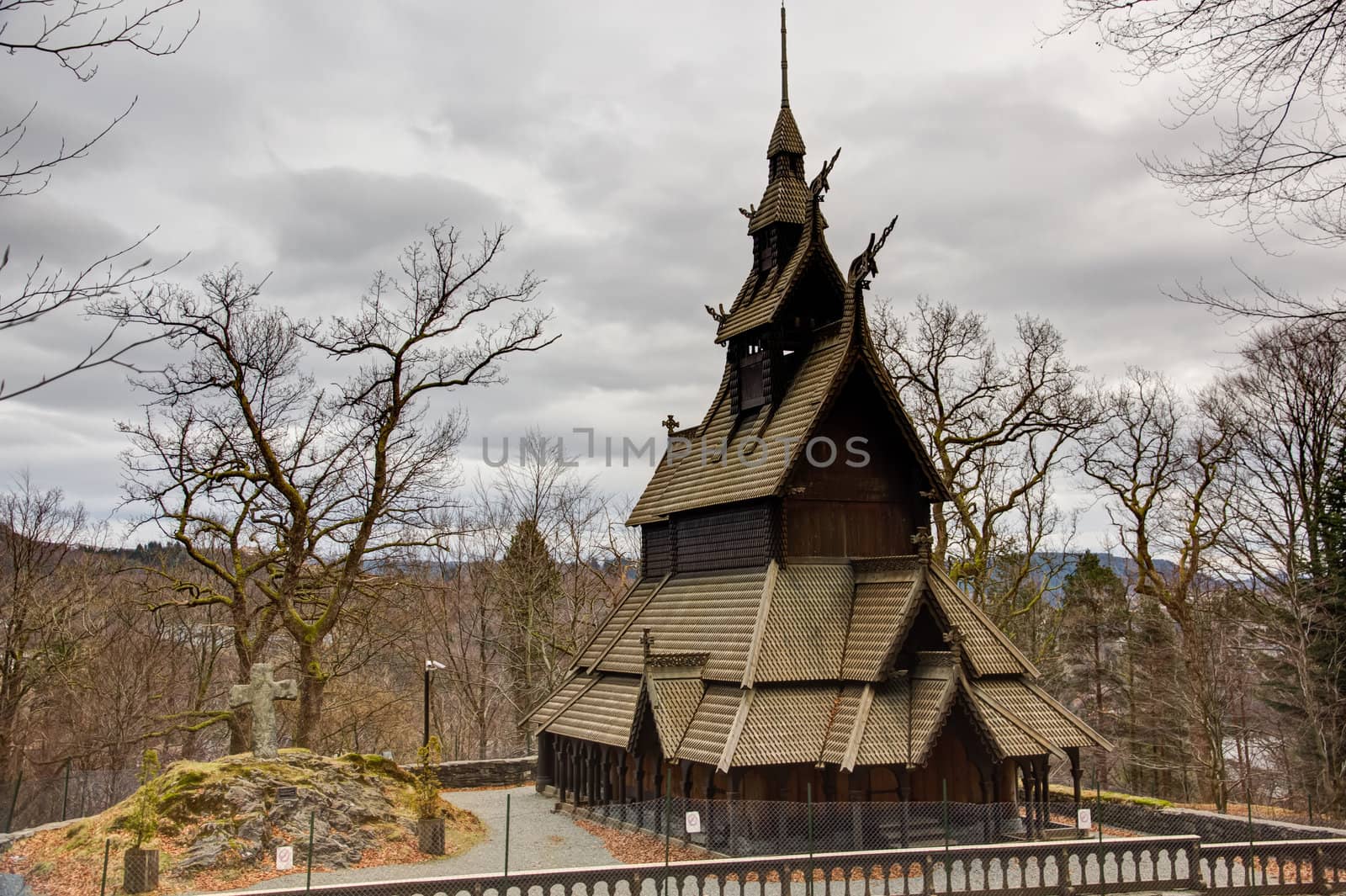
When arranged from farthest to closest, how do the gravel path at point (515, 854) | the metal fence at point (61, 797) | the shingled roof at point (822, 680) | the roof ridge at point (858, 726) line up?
the metal fence at point (61, 797) < the shingled roof at point (822, 680) < the roof ridge at point (858, 726) < the gravel path at point (515, 854)

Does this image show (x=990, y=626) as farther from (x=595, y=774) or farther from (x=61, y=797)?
(x=61, y=797)

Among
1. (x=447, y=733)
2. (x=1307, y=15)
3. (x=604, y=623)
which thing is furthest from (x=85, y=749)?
(x=1307, y=15)

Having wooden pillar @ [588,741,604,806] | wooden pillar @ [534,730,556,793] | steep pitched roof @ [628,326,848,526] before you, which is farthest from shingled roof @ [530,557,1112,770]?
wooden pillar @ [534,730,556,793]

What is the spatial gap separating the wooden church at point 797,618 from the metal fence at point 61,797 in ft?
39.0

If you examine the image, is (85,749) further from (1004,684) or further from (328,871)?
(1004,684)

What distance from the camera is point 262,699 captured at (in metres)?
20.2

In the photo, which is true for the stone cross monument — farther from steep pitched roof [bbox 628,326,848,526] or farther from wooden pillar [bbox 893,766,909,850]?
wooden pillar [bbox 893,766,909,850]

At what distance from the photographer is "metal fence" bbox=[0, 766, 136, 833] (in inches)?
1008

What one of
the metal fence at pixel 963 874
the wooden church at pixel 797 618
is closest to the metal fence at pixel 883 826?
the wooden church at pixel 797 618

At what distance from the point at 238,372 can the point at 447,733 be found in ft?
127

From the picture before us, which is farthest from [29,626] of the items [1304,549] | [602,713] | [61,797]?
[1304,549]

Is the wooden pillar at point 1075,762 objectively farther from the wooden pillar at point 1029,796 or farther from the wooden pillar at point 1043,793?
the wooden pillar at point 1029,796

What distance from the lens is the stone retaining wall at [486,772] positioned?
3048 cm

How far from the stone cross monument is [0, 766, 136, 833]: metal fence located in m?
6.83
